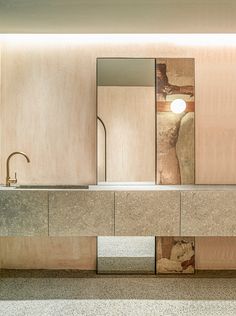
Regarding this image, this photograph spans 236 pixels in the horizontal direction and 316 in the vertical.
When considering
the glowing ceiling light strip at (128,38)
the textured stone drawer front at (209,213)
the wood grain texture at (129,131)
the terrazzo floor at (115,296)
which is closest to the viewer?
the terrazzo floor at (115,296)

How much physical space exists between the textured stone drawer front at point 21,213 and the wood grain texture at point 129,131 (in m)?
0.80

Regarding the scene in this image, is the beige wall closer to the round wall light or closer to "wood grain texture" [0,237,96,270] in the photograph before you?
the round wall light

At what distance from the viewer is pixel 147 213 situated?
2836 mm

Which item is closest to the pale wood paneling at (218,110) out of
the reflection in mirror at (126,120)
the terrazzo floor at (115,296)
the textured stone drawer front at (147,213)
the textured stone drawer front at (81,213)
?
the reflection in mirror at (126,120)

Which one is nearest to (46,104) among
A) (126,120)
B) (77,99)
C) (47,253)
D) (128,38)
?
(77,99)

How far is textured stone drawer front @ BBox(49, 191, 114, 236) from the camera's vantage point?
2840 millimetres

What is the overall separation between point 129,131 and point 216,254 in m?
1.42

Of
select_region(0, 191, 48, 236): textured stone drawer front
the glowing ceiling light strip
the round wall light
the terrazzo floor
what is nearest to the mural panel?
the round wall light

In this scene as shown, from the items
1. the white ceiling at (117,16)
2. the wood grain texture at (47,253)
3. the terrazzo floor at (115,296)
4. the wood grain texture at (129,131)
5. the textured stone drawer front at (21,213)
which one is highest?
the white ceiling at (117,16)

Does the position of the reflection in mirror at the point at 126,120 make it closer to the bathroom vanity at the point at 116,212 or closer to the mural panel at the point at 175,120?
the mural panel at the point at 175,120

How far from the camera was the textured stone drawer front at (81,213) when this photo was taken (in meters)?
2.84

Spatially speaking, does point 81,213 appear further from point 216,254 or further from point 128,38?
point 128,38

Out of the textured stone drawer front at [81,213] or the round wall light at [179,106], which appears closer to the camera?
the textured stone drawer front at [81,213]

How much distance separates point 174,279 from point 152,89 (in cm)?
172
